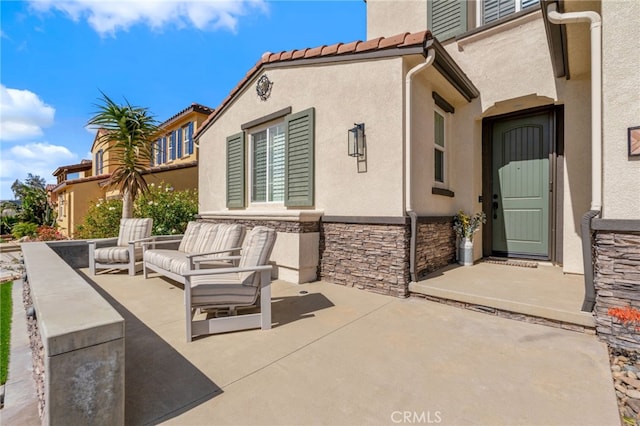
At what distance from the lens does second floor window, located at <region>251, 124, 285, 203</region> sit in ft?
21.1

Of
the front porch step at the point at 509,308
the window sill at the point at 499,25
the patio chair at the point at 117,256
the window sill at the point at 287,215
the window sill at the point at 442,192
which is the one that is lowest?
the front porch step at the point at 509,308

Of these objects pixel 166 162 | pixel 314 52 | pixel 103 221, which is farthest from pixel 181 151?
pixel 314 52

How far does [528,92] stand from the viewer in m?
5.32

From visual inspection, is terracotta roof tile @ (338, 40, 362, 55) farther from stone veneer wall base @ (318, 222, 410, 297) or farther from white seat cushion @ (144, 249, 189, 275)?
white seat cushion @ (144, 249, 189, 275)

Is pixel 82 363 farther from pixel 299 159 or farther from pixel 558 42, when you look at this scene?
pixel 558 42

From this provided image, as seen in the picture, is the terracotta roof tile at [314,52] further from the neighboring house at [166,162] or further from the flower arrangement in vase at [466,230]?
the neighboring house at [166,162]

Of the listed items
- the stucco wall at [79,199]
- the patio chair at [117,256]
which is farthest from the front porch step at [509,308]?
the stucco wall at [79,199]

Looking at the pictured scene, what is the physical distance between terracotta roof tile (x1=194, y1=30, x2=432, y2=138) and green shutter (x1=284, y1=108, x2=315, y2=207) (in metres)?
1.02

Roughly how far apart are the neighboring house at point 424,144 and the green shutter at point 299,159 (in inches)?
1.1

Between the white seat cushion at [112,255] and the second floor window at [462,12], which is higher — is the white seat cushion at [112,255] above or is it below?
below

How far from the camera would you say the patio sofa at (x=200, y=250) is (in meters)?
4.29

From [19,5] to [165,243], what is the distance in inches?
215

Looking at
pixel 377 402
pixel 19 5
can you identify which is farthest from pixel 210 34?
pixel 377 402

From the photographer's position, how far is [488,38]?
577 cm
